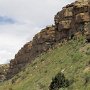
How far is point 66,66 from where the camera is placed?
60.9 m

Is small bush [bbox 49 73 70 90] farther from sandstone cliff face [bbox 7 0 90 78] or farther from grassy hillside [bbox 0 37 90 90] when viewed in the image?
sandstone cliff face [bbox 7 0 90 78]

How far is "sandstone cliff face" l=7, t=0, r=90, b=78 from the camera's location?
76.1 metres

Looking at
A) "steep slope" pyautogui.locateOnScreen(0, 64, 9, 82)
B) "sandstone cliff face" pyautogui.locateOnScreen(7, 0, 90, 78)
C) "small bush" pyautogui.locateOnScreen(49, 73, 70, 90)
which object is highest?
"sandstone cliff face" pyautogui.locateOnScreen(7, 0, 90, 78)

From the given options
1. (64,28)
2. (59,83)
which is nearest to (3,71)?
(64,28)

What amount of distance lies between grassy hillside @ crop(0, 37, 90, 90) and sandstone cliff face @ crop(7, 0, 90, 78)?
3.46 meters

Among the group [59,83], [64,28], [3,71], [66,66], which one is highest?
[64,28]

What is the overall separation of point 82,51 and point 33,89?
11.5 m

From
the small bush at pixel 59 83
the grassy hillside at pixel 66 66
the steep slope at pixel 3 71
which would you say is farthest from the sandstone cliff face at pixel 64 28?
the small bush at pixel 59 83

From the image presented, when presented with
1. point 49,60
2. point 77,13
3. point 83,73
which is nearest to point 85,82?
point 83,73

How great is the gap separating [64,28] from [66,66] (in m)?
21.8

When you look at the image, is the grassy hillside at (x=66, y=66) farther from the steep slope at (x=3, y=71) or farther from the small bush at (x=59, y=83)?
the steep slope at (x=3, y=71)

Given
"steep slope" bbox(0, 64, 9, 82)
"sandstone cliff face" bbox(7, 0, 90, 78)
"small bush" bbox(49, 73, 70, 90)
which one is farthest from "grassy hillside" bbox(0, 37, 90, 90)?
"steep slope" bbox(0, 64, 9, 82)

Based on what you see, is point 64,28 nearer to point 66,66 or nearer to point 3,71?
point 66,66

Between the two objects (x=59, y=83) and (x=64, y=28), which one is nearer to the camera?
(x=59, y=83)
